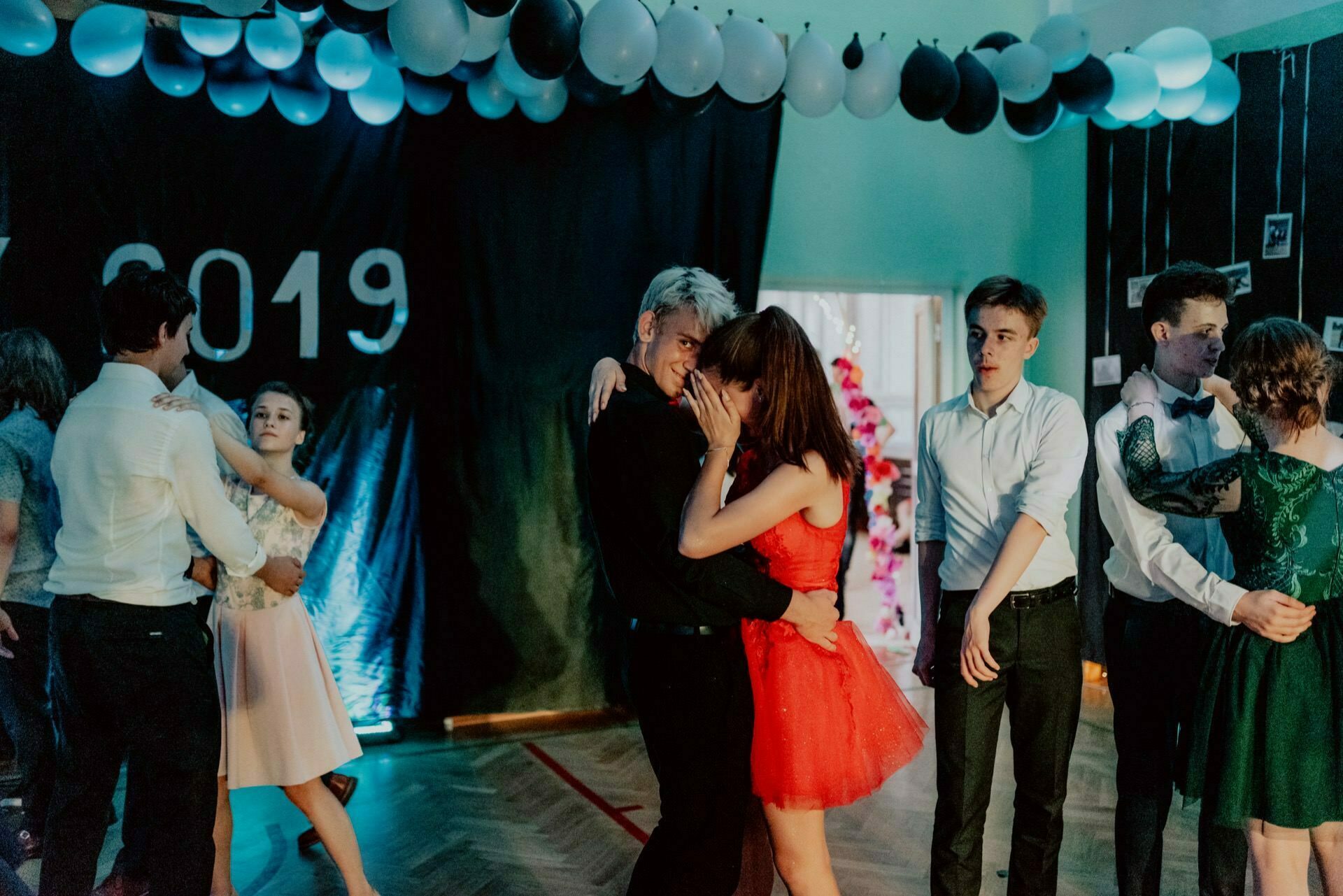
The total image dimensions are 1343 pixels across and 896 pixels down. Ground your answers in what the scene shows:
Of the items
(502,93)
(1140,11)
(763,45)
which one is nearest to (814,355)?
(763,45)

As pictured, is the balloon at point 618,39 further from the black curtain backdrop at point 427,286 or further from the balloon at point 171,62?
the balloon at point 171,62

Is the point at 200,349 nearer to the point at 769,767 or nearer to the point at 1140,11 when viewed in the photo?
the point at 769,767

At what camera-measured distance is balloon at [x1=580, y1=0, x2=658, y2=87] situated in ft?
11.9

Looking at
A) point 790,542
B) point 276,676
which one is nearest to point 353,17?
point 276,676

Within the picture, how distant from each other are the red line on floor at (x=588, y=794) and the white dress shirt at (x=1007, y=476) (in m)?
1.49

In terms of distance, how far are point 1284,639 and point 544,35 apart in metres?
2.87

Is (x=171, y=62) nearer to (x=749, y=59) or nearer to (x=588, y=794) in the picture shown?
(x=749, y=59)

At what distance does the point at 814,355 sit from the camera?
2074mm

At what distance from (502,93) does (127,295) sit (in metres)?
2.33

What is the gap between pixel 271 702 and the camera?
2.82m

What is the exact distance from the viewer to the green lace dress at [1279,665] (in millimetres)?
2191

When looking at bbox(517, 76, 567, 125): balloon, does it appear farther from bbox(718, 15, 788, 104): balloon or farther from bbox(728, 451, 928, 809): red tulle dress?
bbox(728, 451, 928, 809): red tulle dress

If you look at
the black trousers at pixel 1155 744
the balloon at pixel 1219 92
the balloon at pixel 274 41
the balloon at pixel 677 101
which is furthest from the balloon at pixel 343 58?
the balloon at pixel 1219 92

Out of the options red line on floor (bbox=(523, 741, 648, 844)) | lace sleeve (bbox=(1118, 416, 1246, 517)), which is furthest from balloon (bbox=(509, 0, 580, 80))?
red line on floor (bbox=(523, 741, 648, 844))
